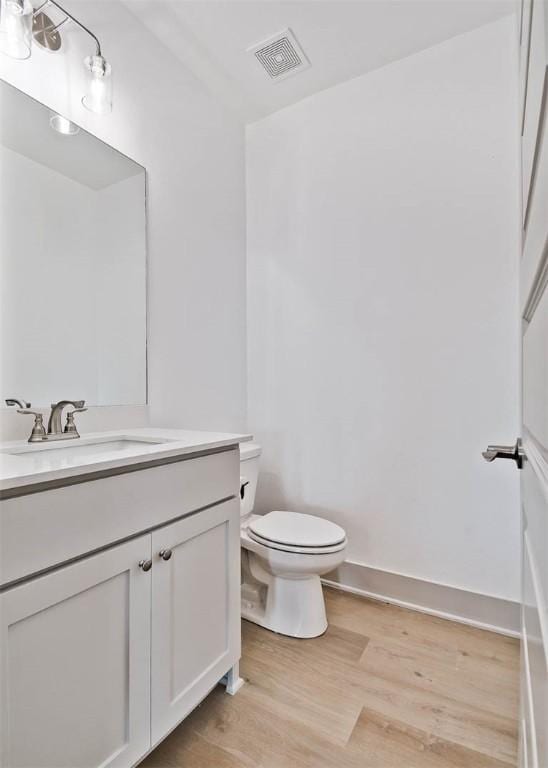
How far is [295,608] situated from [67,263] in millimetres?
1567

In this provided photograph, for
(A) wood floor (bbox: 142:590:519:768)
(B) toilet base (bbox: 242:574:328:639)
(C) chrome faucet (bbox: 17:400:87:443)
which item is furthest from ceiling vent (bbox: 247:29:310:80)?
(A) wood floor (bbox: 142:590:519:768)

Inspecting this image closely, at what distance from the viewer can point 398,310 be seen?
1.83 meters

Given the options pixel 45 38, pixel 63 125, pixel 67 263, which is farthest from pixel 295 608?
pixel 45 38

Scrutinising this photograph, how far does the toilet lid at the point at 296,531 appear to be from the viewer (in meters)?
1.53

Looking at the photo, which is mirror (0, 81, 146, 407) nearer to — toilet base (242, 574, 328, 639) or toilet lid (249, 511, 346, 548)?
toilet lid (249, 511, 346, 548)

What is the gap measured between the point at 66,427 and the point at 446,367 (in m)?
1.51

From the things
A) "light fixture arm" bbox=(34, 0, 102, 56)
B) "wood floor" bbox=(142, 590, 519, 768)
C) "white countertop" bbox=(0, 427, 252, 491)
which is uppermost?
"light fixture arm" bbox=(34, 0, 102, 56)

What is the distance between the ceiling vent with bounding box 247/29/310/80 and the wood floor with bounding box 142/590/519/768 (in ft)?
8.34

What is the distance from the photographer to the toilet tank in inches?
69.4

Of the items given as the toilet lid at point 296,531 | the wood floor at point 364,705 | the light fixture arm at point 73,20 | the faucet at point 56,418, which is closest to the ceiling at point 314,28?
the light fixture arm at point 73,20

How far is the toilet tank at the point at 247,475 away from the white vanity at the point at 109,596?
0.51 meters

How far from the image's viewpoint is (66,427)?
48.9 inches

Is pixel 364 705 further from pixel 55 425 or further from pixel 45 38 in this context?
pixel 45 38

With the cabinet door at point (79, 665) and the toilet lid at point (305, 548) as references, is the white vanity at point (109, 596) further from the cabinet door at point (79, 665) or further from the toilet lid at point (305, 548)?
the toilet lid at point (305, 548)
